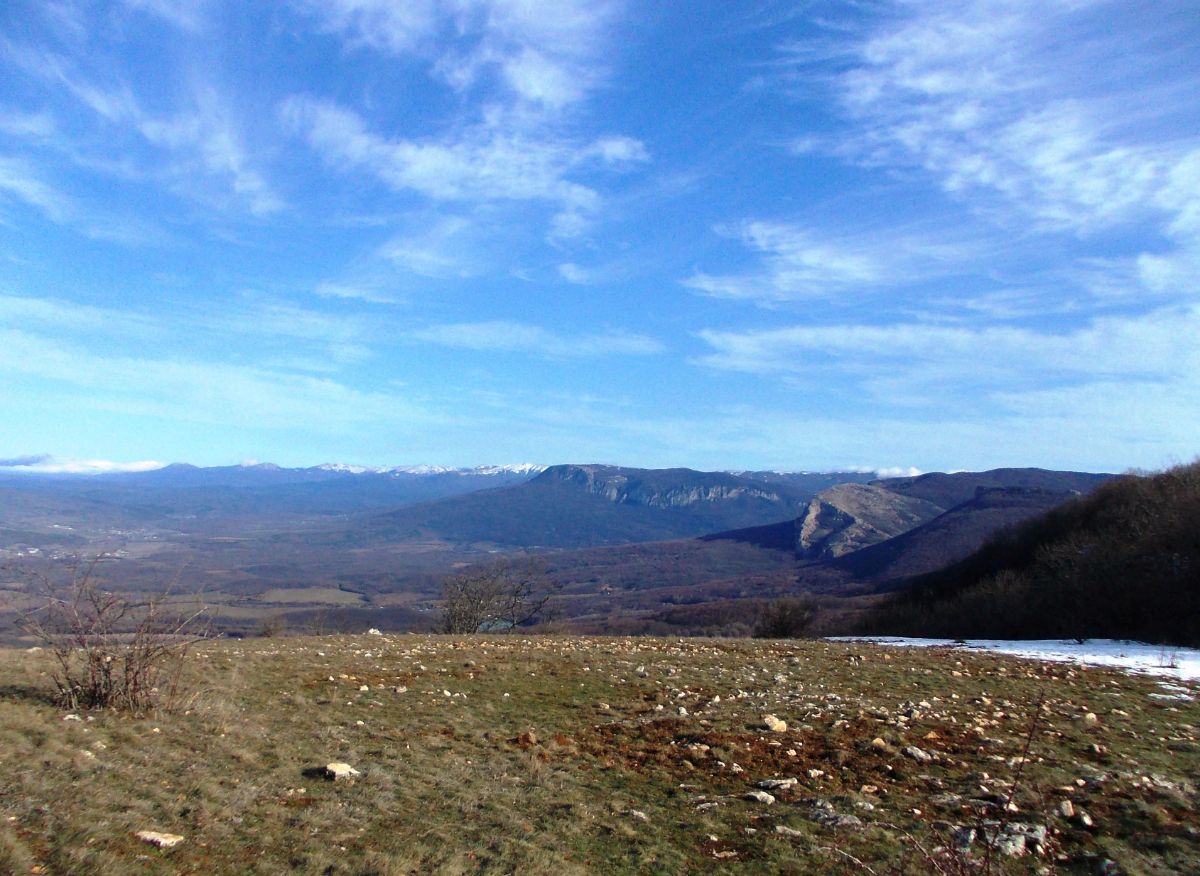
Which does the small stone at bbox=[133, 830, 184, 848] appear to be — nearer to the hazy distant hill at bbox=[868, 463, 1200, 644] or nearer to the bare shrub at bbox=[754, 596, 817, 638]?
the hazy distant hill at bbox=[868, 463, 1200, 644]

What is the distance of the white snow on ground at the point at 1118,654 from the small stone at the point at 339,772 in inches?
712

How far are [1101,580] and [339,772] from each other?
128 ft

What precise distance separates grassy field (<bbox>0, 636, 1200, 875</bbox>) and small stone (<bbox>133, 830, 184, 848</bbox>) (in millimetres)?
66

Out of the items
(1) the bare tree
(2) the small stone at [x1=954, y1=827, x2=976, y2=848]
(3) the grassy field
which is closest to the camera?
(3) the grassy field

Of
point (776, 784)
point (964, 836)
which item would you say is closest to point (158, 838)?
point (776, 784)

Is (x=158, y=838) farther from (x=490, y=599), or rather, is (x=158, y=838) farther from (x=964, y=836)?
(x=490, y=599)

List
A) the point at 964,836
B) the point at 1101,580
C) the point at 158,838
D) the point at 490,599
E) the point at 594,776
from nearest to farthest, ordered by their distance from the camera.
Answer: the point at 158,838, the point at 964,836, the point at 594,776, the point at 1101,580, the point at 490,599

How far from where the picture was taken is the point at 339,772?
840 centimetres

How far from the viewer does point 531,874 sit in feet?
20.1

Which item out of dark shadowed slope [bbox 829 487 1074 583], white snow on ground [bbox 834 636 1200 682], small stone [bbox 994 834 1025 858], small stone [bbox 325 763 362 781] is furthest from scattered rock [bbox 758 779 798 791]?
dark shadowed slope [bbox 829 487 1074 583]

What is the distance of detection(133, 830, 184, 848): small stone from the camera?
6145 millimetres

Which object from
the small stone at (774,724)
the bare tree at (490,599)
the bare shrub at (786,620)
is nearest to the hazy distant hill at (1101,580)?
the bare shrub at (786,620)

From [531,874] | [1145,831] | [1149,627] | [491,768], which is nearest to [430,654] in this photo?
[491,768]

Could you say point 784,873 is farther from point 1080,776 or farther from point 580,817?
point 1080,776
